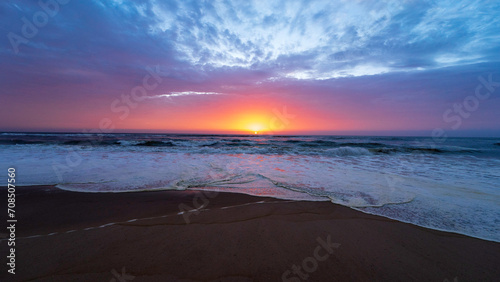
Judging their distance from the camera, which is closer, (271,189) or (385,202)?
(385,202)

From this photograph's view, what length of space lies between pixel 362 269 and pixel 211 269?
1.62m

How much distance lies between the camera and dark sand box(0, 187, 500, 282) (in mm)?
2043

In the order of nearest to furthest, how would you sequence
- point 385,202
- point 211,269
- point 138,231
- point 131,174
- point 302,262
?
1. point 211,269
2. point 302,262
3. point 138,231
4. point 385,202
5. point 131,174

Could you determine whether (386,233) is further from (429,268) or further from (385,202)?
(385,202)

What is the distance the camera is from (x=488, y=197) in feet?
15.4

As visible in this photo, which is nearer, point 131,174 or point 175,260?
point 175,260

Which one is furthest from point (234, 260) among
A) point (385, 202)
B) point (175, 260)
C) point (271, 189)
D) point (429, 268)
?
point (385, 202)

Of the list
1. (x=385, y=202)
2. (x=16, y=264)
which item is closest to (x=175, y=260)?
(x=16, y=264)

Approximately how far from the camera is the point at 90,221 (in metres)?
3.17

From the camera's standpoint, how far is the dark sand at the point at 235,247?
204 centimetres

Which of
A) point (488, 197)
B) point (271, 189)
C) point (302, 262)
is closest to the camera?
point (302, 262)

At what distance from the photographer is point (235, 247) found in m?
2.47

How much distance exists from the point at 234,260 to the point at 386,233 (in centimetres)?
227

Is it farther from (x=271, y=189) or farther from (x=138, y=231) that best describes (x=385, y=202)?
(x=138, y=231)
